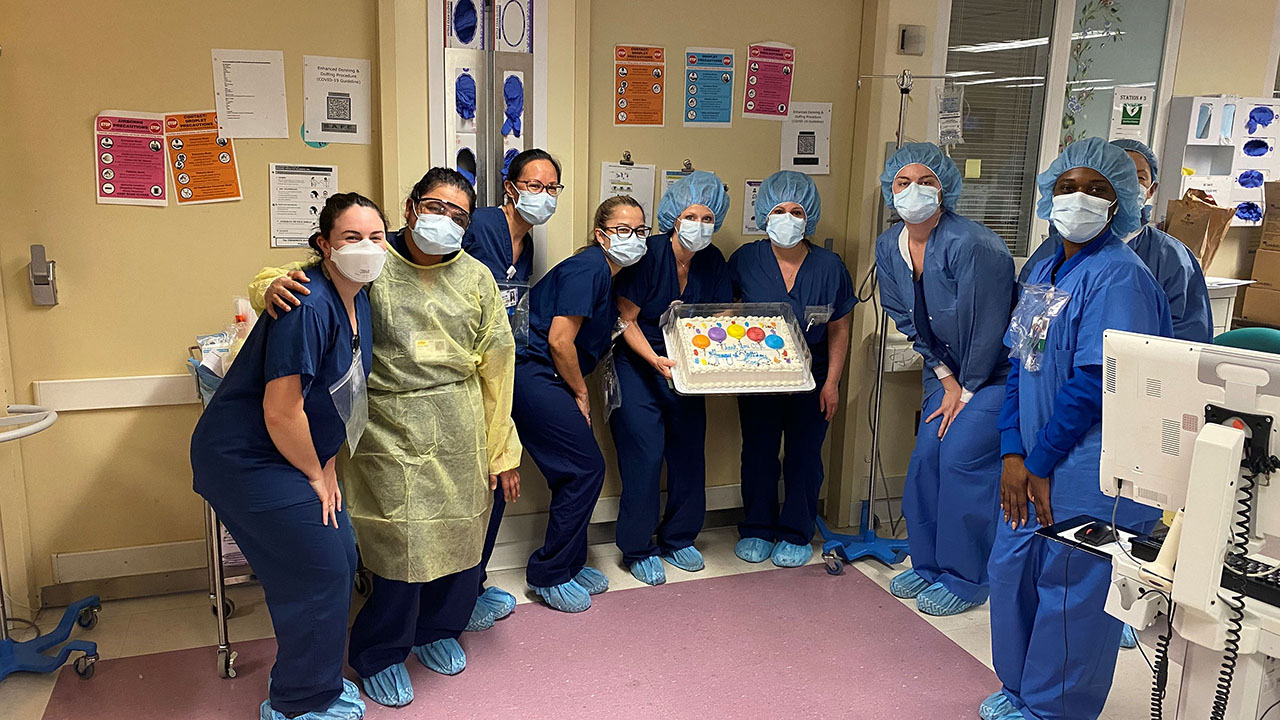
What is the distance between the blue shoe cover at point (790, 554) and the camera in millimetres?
3723

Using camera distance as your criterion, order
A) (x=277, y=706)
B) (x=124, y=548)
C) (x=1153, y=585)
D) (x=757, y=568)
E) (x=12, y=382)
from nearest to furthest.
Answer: (x=1153, y=585) < (x=277, y=706) < (x=12, y=382) < (x=124, y=548) < (x=757, y=568)

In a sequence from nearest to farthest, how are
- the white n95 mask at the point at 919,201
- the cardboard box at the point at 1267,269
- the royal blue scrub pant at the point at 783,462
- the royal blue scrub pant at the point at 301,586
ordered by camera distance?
the royal blue scrub pant at the point at 301,586
the white n95 mask at the point at 919,201
the royal blue scrub pant at the point at 783,462
the cardboard box at the point at 1267,269

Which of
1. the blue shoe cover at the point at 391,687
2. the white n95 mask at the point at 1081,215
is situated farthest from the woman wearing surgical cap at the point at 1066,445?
the blue shoe cover at the point at 391,687

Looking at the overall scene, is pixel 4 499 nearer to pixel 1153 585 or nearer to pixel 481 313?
pixel 481 313

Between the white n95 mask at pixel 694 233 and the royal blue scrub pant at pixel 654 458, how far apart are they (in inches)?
19.0

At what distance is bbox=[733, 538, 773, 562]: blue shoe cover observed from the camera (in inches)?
148

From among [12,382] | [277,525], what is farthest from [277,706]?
[12,382]

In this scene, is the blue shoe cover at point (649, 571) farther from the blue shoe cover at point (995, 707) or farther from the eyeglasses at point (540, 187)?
the eyeglasses at point (540, 187)

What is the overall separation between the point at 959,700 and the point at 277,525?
2.06 meters

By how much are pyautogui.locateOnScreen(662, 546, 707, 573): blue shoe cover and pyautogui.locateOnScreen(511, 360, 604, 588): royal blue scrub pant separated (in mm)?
491

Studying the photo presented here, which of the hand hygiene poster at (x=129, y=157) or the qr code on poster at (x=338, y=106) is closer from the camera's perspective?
the hand hygiene poster at (x=129, y=157)

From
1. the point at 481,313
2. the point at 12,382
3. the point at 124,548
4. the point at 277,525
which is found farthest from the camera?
the point at 124,548

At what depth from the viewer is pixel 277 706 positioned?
98.5 inches

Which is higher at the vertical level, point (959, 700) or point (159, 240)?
point (159, 240)
